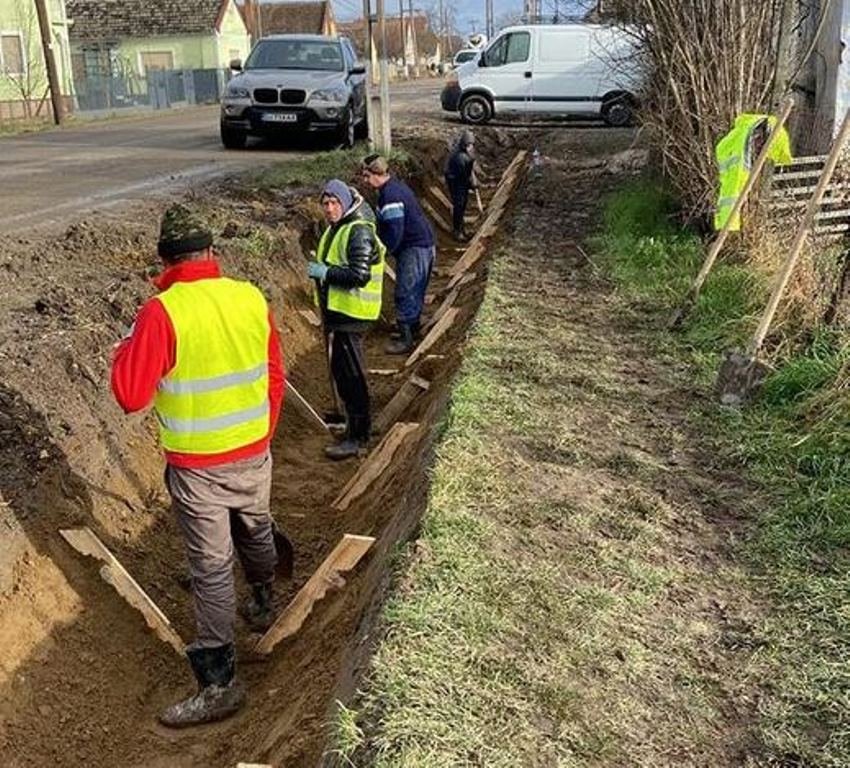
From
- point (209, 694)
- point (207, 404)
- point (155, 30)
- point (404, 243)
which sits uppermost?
point (155, 30)

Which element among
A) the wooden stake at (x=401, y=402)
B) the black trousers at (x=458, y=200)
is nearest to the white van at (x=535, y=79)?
the black trousers at (x=458, y=200)

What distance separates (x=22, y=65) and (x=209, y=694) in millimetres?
38320

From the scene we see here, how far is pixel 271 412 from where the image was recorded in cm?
466

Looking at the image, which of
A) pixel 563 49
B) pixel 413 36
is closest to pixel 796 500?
pixel 563 49

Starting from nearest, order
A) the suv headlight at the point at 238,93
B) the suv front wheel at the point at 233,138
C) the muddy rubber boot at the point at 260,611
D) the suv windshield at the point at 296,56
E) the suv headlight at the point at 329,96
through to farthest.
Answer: the muddy rubber boot at the point at 260,611
the suv headlight at the point at 329,96
the suv headlight at the point at 238,93
the suv front wheel at the point at 233,138
the suv windshield at the point at 296,56

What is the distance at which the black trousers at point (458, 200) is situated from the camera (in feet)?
47.5

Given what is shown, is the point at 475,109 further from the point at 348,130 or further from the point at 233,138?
the point at 233,138

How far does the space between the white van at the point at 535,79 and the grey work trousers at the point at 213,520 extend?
20461 mm

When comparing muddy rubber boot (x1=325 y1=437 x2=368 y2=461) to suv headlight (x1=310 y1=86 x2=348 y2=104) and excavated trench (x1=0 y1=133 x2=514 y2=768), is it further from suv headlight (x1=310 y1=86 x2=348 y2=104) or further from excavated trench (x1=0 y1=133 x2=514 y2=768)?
suv headlight (x1=310 y1=86 x2=348 y2=104)

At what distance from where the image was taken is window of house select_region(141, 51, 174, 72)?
53.7m

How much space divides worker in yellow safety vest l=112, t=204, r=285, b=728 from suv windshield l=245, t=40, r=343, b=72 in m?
14.2

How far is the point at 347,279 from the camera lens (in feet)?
22.8

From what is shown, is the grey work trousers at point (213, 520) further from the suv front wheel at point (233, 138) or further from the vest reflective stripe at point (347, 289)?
the suv front wheel at point (233, 138)

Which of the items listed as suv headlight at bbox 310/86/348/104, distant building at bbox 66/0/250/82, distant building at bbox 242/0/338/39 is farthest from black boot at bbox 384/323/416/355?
distant building at bbox 242/0/338/39
